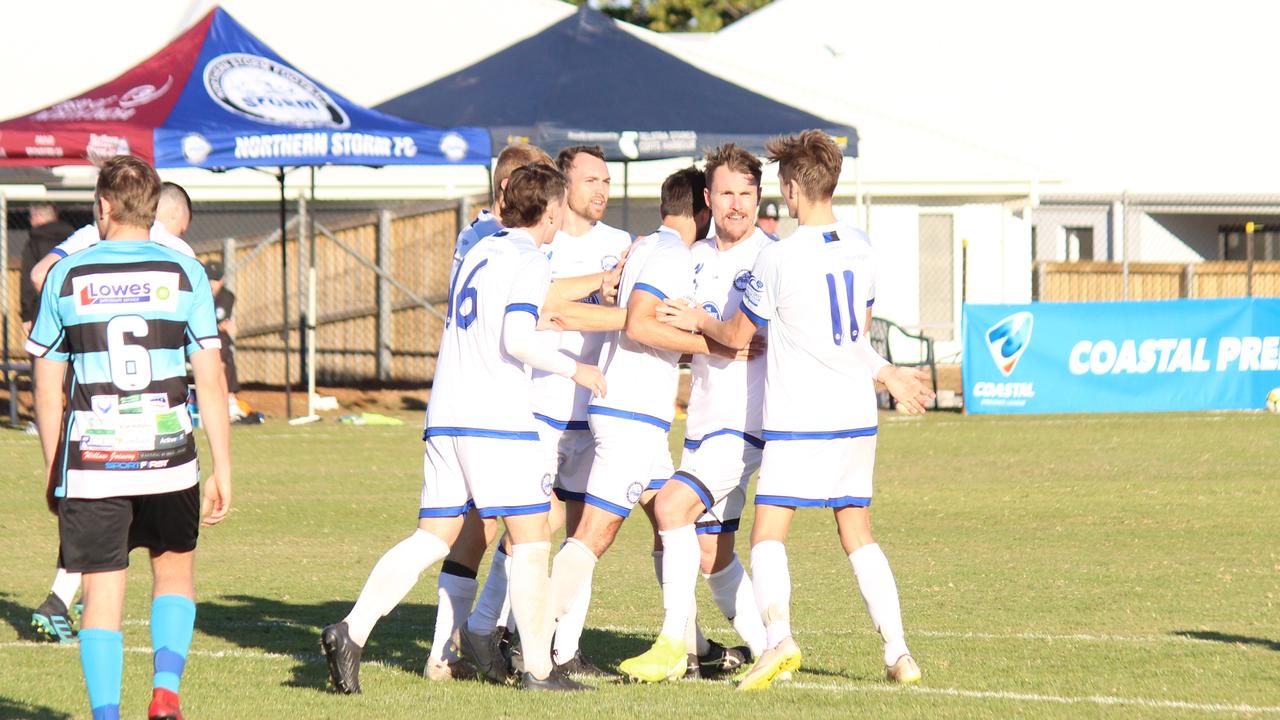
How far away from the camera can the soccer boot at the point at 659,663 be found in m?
6.63

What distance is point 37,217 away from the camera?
14.0 m

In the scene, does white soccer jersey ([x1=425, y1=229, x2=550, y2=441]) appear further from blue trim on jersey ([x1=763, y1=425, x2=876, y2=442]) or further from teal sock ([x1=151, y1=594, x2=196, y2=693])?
teal sock ([x1=151, y1=594, x2=196, y2=693])

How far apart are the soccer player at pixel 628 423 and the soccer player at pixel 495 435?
0.23 m

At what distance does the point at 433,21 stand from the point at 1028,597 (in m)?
17.4

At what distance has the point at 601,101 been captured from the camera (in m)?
20.0

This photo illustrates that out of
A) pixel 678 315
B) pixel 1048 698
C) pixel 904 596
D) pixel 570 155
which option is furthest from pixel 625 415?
pixel 904 596

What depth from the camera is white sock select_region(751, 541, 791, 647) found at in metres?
6.43

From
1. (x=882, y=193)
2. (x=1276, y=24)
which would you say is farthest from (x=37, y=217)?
(x=1276, y=24)

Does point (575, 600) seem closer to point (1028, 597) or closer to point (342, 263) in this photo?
point (1028, 597)

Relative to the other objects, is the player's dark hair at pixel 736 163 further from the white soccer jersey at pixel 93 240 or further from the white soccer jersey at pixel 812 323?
the white soccer jersey at pixel 93 240

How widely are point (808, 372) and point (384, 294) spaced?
17.3 m

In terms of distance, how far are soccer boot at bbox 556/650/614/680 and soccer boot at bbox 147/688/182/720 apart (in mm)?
1689

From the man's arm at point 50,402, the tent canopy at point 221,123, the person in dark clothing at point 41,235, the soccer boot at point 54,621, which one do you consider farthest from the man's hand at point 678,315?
the tent canopy at point 221,123

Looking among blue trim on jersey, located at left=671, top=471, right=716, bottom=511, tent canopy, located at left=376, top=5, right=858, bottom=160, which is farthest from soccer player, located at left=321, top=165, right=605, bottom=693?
tent canopy, located at left=376, top=5, right=858, bottom=160
